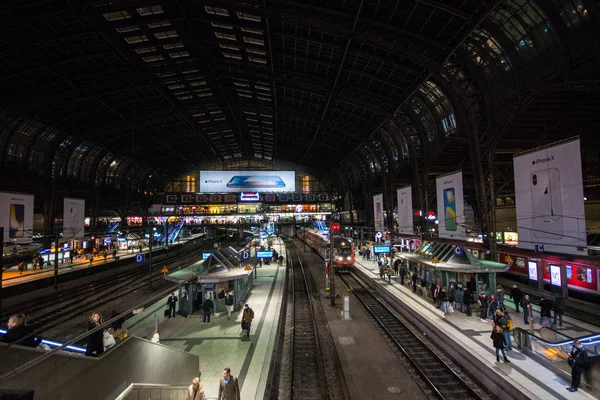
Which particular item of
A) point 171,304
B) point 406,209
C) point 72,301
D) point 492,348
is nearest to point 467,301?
point 492,348

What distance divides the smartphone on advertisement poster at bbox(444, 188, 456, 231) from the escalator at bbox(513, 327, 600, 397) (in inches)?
364

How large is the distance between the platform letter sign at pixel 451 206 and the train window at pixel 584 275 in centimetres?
574

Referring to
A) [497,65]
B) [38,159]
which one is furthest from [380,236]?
[38,159]

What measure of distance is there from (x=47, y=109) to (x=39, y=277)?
15909mm

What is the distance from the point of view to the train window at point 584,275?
51.2 ft

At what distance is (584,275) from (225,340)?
1785 centimetres

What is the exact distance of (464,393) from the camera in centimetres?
938

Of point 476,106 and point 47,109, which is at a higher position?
point 47,109

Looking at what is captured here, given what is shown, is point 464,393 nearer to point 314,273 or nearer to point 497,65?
point 497,65

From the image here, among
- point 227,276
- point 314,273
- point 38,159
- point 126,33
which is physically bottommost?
point 314,273

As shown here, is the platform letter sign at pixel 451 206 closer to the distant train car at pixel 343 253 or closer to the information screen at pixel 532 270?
the information screen at pixel 532 270

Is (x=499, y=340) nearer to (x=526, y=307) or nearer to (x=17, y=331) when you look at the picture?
(x=526, y=307)

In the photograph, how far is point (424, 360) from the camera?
38.2 feet

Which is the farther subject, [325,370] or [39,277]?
[39,277]
